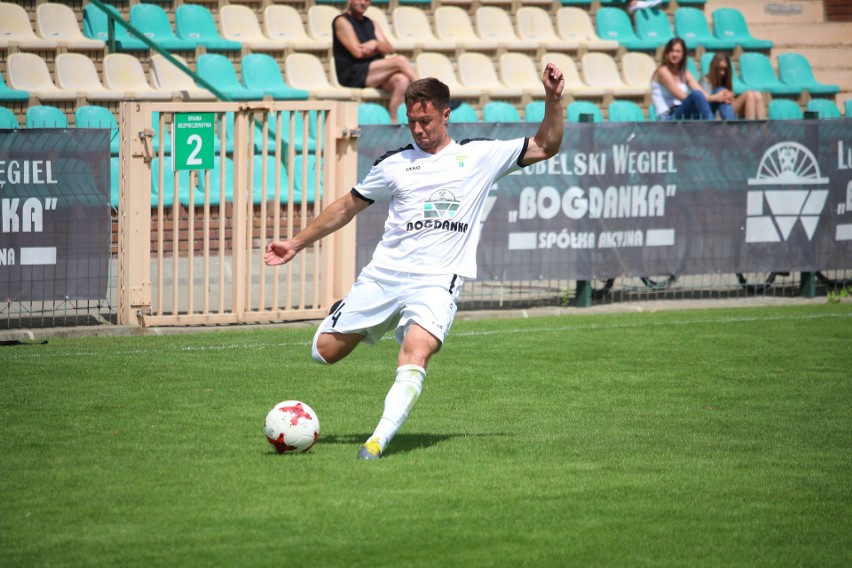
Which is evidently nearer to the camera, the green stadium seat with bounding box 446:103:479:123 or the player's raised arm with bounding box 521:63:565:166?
the player's raised arm with bounding box 521:63:565:166

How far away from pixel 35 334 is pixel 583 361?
4.66 meters

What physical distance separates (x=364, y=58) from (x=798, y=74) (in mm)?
8824

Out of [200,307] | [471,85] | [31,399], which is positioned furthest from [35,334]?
[471,85]

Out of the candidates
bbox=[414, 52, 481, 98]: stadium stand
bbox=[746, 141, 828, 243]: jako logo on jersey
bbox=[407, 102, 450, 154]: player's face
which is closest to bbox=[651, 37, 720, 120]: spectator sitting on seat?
bbox=[746, 141, 828, 243]: jako logo on jersey

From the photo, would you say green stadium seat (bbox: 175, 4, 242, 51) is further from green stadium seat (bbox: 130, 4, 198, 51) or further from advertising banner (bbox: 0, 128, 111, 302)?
advertising banner (bbox: 0, 128, 111, 302)

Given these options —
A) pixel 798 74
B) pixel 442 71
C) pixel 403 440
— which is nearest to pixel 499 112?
pixel 442 71

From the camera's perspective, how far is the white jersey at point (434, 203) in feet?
23.5

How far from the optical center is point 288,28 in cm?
1747

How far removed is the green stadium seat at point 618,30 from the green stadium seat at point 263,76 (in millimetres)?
5849

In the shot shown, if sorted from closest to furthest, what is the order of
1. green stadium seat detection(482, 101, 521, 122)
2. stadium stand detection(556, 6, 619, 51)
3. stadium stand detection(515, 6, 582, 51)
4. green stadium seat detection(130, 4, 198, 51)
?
green stadium seat detection(130, 4, 198, 51)
green stadium seat detection(482, 101, 521, 122)
stadium stand detection(515, 6, 582, 51)
stadium stand detection(556, 6, 619, 51)

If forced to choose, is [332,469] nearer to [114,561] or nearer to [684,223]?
[114,561]

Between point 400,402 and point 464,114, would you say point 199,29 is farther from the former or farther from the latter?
point 400,402

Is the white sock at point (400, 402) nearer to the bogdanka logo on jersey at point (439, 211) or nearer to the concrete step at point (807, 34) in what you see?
the bogdanka logo on jersey at point (439, 211)

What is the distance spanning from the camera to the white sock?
6.66 meters
